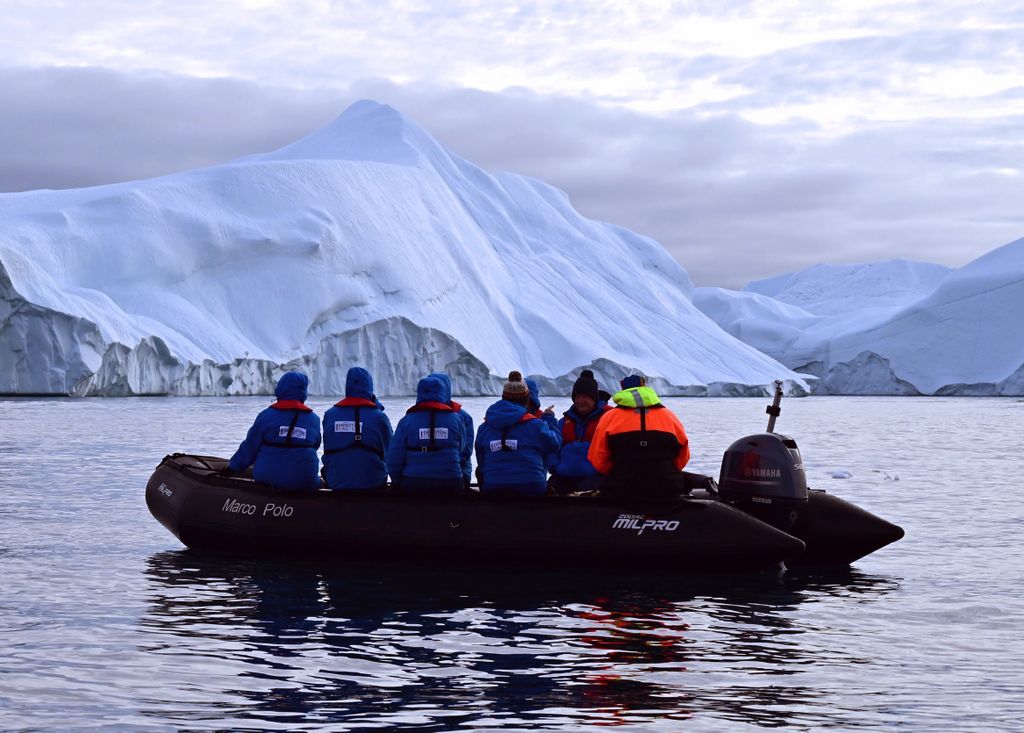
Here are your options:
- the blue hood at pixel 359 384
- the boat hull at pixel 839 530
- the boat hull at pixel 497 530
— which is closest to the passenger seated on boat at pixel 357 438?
the blue hood at pixel 359 384

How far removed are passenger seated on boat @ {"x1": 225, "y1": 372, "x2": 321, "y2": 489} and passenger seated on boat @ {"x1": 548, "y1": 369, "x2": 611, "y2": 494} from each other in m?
2.16

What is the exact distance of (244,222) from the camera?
209ft

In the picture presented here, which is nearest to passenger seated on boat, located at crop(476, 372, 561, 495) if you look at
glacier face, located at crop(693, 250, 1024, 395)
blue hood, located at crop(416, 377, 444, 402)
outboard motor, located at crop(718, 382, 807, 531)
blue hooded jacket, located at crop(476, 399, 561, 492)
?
blue hooded jacket, located at crop(476, 399, 561, 492)

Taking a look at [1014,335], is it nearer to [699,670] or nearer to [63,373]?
[63,373]

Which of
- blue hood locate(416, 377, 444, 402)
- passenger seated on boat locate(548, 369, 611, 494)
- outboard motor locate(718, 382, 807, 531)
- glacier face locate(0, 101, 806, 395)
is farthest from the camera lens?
glacier face locate(0, 101, 806, 395)

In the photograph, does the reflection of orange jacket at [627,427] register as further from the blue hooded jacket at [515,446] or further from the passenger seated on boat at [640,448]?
the blue hooded jacket at [515,446]

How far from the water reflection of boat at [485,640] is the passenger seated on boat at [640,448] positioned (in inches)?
30.0

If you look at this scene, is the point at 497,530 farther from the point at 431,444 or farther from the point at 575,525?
the point at 431,444

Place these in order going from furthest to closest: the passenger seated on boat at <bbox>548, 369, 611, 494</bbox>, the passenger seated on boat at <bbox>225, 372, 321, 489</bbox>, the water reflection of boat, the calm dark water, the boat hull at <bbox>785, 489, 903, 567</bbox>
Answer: the passenger seated on boat at <bbox>548, 369, 611, 494</bbox> < the passenger seated on boat at <bbox>225, 372, 321, 489</bbox> < the boat hull at <bbox>785, 489, 903, 567</bbox> < the water reflection of boat < the calm dark water

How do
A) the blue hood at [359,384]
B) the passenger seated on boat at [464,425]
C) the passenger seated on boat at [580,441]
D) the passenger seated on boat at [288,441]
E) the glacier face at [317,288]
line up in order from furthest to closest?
the glacier face at [317,288] → the passenger seated on boat at [580,441] → the passenger seated on boat at [288,441] → the blue hood at [359,384] → the passenger seated on boat at [464,425]

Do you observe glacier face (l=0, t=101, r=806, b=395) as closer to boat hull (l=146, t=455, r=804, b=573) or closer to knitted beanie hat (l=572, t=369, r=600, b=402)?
boat hull (l=146, t=455, r=804, b=573)

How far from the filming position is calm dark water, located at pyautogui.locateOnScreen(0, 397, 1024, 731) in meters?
5.87

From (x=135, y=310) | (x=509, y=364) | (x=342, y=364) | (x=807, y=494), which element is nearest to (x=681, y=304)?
(x=509, y=364)

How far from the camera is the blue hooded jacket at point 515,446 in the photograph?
10.2 metres
